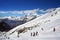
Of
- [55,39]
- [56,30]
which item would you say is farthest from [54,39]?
[56,30]

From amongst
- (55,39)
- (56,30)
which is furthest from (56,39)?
(56,30)

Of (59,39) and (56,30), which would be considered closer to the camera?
(59,39)

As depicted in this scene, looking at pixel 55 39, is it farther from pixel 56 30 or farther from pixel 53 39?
pixel 56 30

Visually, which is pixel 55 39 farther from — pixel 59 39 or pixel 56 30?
pixel 56 30

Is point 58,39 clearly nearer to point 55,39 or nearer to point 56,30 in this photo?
point 55,39

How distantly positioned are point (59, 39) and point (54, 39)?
2.71ft

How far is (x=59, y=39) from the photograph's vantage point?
66.7 ft

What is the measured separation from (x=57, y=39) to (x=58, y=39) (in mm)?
166

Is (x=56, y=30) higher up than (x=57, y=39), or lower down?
higher up

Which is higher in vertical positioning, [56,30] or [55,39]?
[56,30]

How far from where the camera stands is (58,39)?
2053 centimetres

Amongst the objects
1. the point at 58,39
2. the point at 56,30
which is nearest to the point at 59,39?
the point at 58,39

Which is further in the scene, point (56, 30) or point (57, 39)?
point (56, 30)

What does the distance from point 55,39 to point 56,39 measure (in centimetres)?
15
